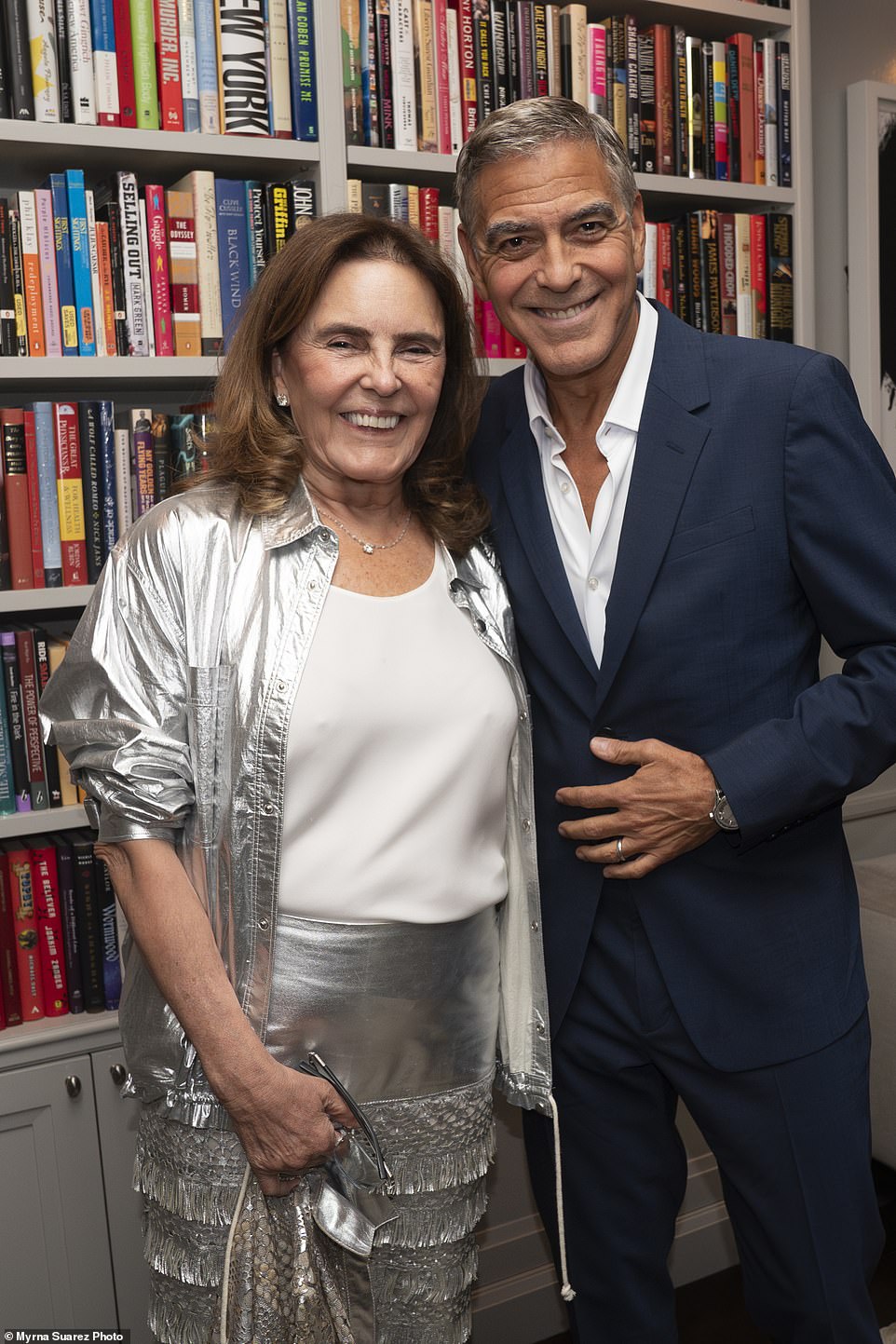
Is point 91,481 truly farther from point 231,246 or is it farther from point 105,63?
point 105,63

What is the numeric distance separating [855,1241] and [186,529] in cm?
117

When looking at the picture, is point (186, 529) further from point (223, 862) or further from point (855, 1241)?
point (855, 1241)

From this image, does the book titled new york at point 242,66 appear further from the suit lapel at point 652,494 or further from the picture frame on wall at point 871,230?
the picture frame on wall at point 871,230

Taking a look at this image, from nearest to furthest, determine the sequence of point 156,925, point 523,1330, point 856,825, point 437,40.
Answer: point 156,925 < point 437,40 < point 523,1330 < point 856,825

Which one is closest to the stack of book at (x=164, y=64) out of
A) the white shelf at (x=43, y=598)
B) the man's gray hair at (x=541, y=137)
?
the man's gray hair at (x=541, y=137)

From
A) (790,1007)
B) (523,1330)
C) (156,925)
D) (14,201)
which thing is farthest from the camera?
(523,1330)

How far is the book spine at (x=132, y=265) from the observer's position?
1.90 metres

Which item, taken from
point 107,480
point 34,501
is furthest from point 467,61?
point 34,501

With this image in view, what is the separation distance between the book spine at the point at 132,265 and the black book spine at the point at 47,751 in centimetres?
47

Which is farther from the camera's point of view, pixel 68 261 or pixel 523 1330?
pixel 523 1330

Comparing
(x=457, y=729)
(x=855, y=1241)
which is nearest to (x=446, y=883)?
(x=457, y=729)

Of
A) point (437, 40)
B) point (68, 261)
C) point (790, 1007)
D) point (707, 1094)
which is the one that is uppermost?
point (437, 40)

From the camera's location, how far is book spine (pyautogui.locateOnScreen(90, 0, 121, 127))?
72.4 inches

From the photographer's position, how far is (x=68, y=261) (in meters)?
1.87
